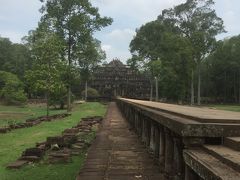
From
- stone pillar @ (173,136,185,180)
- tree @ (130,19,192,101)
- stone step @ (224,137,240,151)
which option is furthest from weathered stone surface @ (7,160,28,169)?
tree @ (130,19,192,101)

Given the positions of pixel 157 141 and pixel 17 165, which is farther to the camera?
pixel 17 165

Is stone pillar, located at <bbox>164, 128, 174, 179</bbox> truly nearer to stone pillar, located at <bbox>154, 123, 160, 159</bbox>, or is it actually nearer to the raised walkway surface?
the raised walkway surface

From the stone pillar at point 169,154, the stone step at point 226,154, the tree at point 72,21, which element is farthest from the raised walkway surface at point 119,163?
the tree at point 72,21

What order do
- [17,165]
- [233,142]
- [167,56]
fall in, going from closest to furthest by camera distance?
[233,142]
[17,165]
[167,56]

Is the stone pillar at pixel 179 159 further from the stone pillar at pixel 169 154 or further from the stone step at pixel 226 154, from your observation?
the stone step at pixel 226 154

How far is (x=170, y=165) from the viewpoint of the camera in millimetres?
6898

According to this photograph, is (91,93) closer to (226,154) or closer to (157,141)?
(157,141)

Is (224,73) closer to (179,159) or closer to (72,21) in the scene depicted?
(72,21)

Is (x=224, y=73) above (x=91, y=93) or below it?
above

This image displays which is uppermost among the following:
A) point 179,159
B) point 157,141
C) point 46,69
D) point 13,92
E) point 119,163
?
point 46,69

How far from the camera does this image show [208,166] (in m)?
3.43

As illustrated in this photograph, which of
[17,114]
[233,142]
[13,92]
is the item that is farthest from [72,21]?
[233,142]

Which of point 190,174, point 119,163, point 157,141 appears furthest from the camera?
point 119,163

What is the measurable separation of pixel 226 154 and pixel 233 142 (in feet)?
0.87
